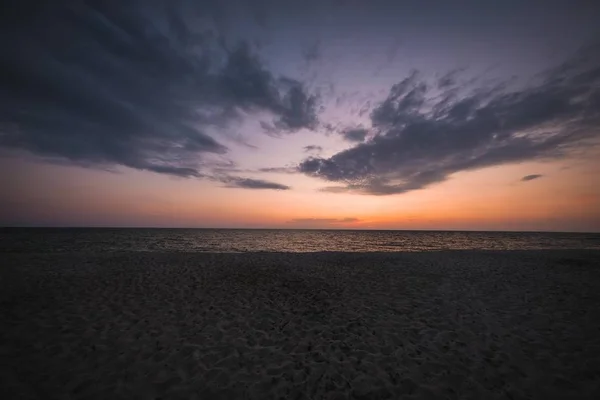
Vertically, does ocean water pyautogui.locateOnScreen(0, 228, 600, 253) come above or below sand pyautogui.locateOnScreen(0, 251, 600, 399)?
above

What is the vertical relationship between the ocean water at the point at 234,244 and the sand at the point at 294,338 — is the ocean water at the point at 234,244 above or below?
above

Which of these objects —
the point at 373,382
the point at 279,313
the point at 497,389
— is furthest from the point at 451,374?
the point at 279,313

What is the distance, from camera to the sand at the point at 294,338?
612cm

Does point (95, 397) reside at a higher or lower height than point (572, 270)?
lower

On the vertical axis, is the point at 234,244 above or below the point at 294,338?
above

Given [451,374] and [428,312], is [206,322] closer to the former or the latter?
[451,374]

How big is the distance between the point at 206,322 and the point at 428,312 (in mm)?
8966

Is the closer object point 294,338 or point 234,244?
point 294,338

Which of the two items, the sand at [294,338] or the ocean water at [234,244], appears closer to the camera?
the sand at [294,338]

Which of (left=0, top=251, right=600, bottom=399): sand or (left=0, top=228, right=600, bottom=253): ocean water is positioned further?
(left=0, top=228, right=600, bottom=253): ocean water

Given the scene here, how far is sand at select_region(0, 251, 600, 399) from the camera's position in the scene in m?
6.12

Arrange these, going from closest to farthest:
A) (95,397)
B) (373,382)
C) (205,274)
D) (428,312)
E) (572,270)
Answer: (95,397) → (373,382) → (428,312) → (205,274) → (572,270)

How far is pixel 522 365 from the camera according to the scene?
6953 mm

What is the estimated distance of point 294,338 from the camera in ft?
28.5
